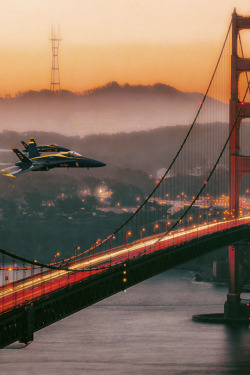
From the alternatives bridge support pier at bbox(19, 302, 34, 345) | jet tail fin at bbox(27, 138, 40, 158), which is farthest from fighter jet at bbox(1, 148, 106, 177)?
bridge support pier at bbox(19, 302, 34, 345)

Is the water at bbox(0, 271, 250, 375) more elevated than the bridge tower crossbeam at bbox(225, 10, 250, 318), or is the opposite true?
the bridge tower crossbeam at bbox(225, 10, 250, 318)

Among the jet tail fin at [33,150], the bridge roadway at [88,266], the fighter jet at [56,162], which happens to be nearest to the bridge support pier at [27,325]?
the bridge roadway at [88,266]

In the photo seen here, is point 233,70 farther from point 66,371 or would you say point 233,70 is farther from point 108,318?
point 108,318

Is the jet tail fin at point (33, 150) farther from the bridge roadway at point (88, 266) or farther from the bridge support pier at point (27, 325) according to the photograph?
the bridge support pier at point (27, 325)

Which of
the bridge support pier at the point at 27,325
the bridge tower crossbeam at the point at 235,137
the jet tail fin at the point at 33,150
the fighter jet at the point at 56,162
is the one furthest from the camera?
the bridge tower crossbeam at the point at 235,137

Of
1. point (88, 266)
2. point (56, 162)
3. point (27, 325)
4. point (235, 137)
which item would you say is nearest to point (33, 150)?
point (56, 162)

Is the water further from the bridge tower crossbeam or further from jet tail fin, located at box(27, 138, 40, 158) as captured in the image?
jet tail fin, located at box(27, 138, 40, 158)

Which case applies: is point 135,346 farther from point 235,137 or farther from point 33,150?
point 33,150

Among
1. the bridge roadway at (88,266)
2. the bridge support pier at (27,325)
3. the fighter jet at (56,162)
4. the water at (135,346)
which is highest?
the fighter jet at (56,162)
